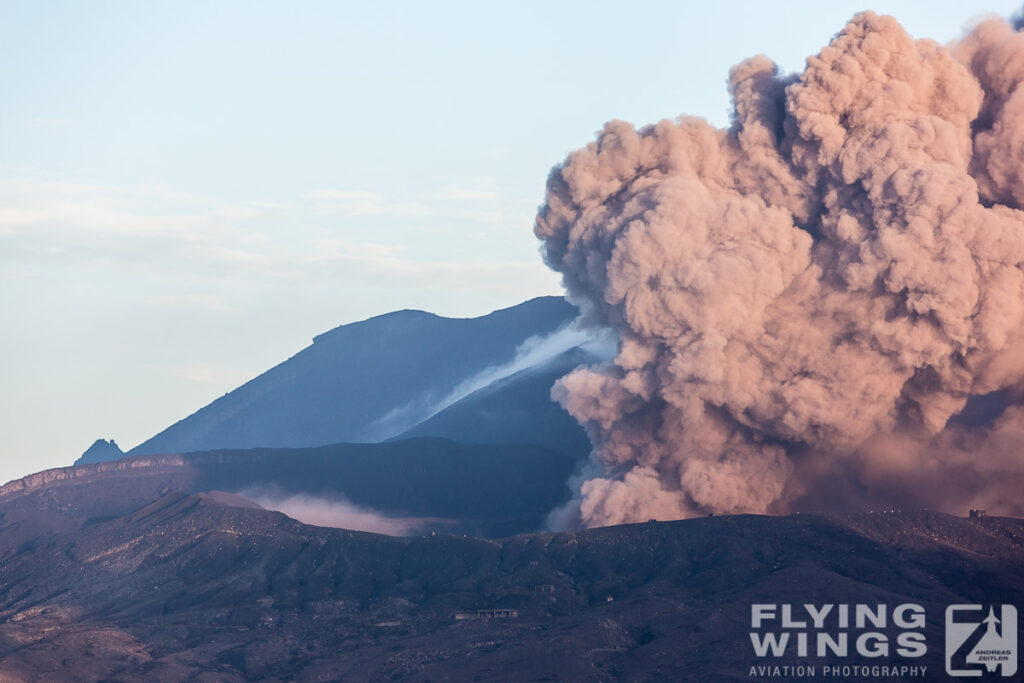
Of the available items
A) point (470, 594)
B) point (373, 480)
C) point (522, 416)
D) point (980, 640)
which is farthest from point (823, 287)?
point (522, 416)

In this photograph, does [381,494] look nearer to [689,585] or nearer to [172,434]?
[689,585]

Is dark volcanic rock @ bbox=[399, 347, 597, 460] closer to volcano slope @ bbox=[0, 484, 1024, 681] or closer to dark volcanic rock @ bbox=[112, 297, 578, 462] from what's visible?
dark volcanic rock @ bbox=[112, 297, 578, 462]

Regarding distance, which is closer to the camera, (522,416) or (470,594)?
(470,594)

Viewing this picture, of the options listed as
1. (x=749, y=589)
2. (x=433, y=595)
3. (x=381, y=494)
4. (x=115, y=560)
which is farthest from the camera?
(x=381, y=494)

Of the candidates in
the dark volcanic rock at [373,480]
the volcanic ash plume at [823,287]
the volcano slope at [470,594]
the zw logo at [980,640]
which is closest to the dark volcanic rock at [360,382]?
the dark volcanic rock at [373,480]

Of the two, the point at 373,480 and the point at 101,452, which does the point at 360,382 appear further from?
the point at 373,480

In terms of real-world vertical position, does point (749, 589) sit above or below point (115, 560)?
below

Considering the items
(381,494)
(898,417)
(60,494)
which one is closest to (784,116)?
(898,417)
